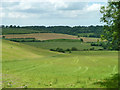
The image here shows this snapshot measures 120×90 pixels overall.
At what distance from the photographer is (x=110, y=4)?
22.2m

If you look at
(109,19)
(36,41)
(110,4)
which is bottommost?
(36,41)

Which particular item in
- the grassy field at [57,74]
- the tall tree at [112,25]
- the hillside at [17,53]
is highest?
the tall tree at [112,25]

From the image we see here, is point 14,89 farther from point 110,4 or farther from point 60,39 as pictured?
point 60,39

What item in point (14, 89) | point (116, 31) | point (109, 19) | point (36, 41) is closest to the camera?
point (14, 89)

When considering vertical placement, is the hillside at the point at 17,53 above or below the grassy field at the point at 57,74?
below

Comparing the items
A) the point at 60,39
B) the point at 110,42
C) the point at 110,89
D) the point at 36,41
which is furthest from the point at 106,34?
the point at 60,39

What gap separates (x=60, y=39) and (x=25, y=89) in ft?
559

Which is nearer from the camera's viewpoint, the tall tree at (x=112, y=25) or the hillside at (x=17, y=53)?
the tall tree at (x=112, y=25)

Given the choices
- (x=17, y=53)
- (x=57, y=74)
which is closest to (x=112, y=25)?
(x=57, y=74)

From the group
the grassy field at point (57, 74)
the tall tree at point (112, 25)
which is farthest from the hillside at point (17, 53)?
the tall tree at point (112, 25)

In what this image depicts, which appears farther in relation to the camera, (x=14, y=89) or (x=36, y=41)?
(x=36, y=41)

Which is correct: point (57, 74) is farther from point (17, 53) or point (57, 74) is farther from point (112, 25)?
point (17, 53)

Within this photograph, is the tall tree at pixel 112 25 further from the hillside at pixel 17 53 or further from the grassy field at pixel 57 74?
the hillside at pixel 17 53

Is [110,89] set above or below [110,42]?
below
